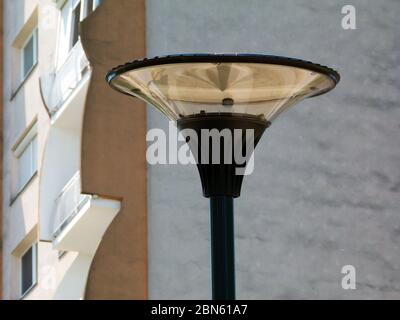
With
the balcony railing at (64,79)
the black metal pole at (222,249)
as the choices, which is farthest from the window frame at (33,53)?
the black metal pole at (222,249)

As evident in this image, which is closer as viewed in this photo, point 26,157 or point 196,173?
point 196,173

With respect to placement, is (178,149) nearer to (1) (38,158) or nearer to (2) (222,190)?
(1) (38,158)

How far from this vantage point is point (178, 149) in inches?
854

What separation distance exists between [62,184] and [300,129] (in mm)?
4098

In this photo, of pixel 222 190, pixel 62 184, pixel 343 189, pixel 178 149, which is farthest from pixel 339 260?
pixel 222 190

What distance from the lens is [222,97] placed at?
8914 mm

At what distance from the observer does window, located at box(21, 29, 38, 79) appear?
27.4m

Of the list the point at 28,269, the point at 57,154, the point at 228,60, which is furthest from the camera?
the point at 28,269

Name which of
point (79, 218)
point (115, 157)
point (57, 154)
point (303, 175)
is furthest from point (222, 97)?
point (57, 154)

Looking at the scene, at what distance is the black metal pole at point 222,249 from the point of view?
28.0 ft

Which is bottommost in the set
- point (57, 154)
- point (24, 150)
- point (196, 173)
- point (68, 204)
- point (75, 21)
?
point (68, 204)

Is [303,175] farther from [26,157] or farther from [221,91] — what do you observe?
[221,91]

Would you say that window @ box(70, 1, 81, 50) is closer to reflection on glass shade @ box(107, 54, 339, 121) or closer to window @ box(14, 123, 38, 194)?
window @ box(14, 123, 38, 194)

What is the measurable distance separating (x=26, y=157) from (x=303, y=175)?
263 inches
